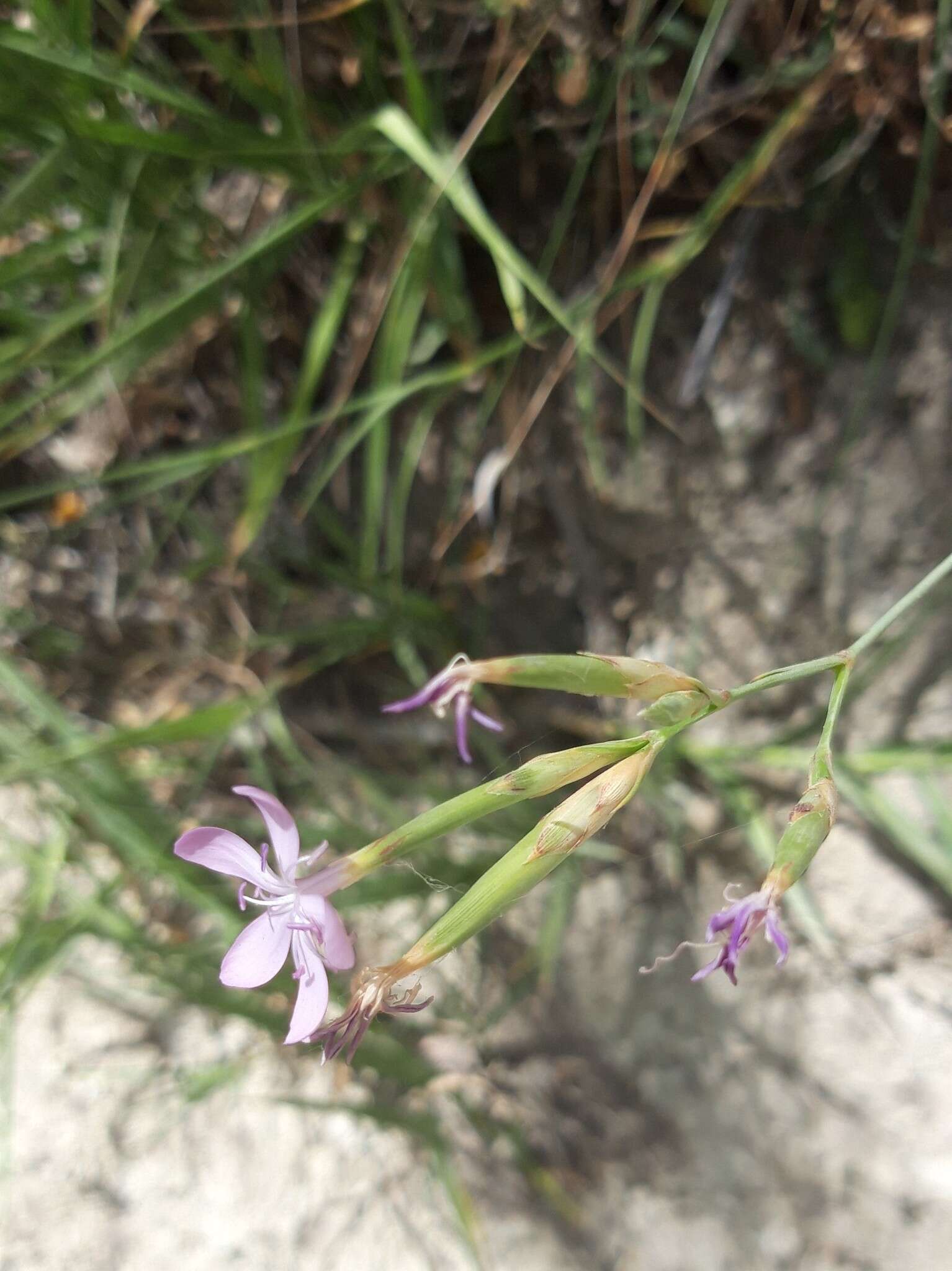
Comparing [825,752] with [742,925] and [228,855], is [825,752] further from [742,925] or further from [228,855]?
[228,855]

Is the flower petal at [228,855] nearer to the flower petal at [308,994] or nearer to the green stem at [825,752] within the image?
the flower petal at [308,994]

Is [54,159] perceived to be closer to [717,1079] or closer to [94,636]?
[94,636]

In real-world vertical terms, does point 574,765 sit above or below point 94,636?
below

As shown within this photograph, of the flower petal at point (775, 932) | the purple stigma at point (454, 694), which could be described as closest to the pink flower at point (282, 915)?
the purple stigma at point (454, 694)

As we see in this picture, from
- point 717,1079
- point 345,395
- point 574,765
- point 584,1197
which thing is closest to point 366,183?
point 345,395

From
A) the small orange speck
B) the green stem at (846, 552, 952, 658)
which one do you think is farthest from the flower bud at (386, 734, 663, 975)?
the small orange speck
